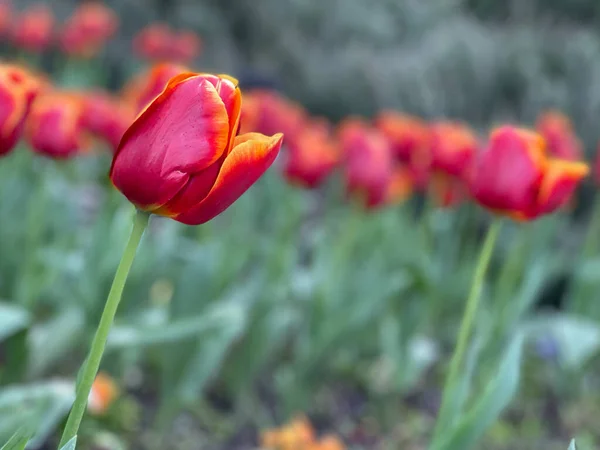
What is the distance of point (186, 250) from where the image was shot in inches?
80.2

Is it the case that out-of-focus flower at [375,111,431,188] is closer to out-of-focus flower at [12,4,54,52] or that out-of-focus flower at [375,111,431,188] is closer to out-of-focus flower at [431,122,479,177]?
out-of-focus flower at [431,122,479,177]

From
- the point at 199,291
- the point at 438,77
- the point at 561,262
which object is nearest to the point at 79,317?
the point at 199,291

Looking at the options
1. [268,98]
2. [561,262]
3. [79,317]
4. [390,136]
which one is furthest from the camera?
[561,262]

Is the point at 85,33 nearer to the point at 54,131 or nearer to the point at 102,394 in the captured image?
the point at 54,131

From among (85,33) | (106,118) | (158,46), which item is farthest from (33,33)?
(106,118)

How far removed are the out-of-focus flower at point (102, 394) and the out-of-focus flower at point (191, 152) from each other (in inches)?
30.8

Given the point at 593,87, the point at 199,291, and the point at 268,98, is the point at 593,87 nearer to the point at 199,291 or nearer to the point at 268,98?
the point at 268,98

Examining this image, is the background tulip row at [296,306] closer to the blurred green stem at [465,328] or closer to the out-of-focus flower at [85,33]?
the blurred green stem at [465,328]

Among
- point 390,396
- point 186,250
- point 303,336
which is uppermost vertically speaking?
point 186,250

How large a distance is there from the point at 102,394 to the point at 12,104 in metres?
0.77

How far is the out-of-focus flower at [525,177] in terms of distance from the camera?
3.87ft

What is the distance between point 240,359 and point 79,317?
0.43 metres

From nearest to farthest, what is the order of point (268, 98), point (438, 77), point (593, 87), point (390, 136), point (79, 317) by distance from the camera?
point (79, 317)
point (390, 136)
point (268, 98)
point (593, 87)
point (438, 77)

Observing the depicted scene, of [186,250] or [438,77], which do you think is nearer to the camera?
[186,250]
